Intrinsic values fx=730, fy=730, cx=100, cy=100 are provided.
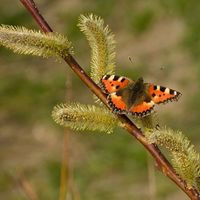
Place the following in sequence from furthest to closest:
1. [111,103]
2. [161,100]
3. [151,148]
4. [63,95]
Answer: [63,95] → [161,100] → [111,103] → [151,148]

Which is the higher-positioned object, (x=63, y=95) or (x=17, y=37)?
(x=63, y=95)

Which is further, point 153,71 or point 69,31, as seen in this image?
point 69,31

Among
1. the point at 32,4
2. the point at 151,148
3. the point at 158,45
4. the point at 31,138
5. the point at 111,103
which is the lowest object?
the point at 151,148

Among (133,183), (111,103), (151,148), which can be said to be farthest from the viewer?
(133,183)

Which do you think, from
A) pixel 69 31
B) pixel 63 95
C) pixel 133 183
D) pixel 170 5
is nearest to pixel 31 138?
pixel 63 95

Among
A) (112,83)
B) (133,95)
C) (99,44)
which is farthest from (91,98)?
(99,44)

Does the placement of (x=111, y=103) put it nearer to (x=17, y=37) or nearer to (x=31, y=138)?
(x=17, y=37)

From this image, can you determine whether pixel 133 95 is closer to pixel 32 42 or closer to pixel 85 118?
pixel 85 118
